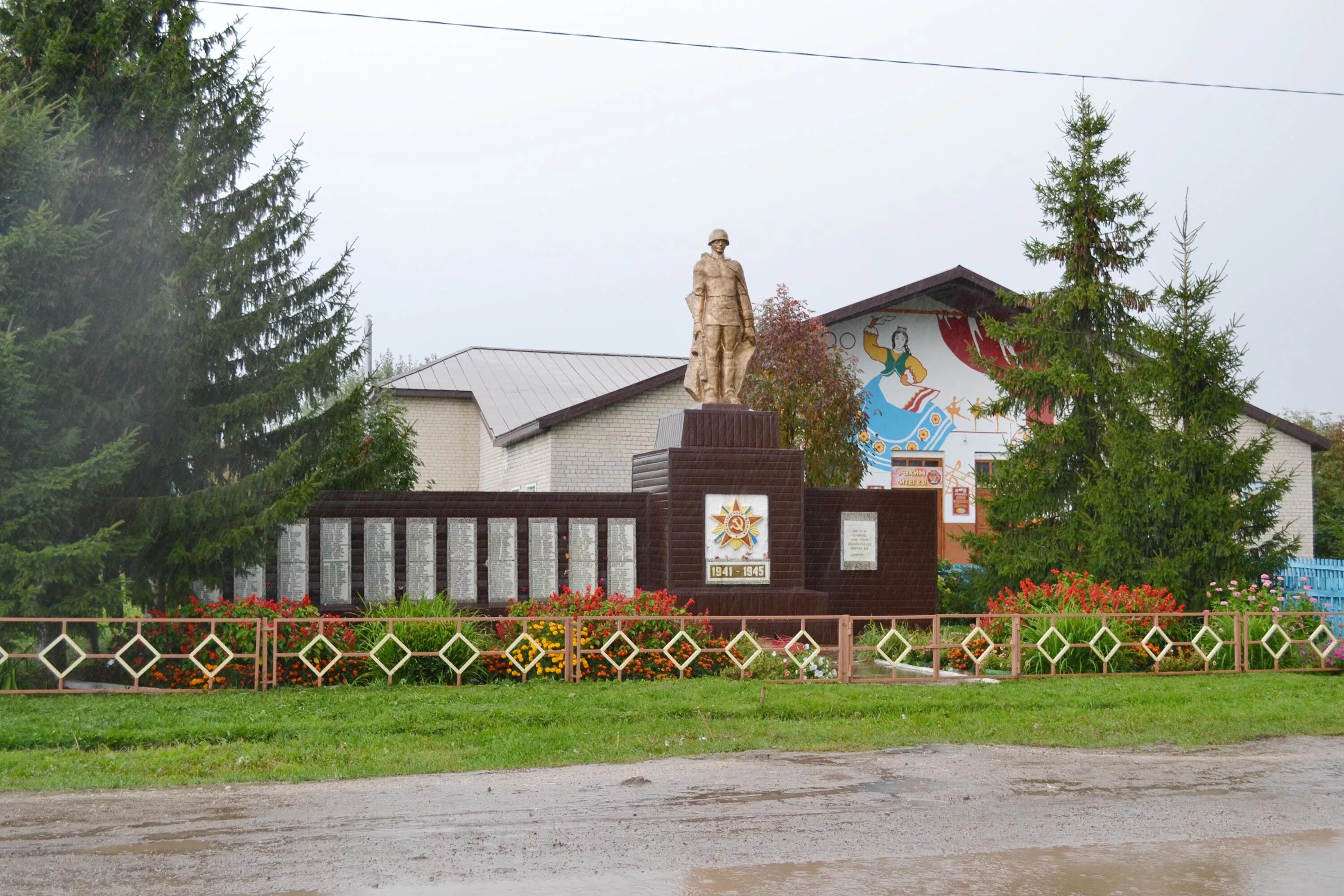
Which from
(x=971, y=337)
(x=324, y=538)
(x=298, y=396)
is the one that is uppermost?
(x=971, y=337)

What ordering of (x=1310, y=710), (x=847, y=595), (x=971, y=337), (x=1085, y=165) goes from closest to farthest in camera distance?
(x=1310, y=710)
(x=847, y=595)
(x=1085, y=165)
(x=971, y=337)

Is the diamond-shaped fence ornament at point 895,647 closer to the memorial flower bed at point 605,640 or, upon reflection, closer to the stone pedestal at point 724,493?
the memorial flower bed at point 605,640

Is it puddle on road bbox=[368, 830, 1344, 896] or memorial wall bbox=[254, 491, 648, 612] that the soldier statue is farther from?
Answer: puddle on road bbox=[368, 830, 1344, 896]

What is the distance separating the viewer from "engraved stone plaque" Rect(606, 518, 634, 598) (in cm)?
1909

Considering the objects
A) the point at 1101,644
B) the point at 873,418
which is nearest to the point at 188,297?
the point at 1101,644

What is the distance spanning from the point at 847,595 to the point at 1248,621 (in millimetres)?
6016

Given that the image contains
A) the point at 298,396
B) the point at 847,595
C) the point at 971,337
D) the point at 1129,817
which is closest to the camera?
the point at 1129,817

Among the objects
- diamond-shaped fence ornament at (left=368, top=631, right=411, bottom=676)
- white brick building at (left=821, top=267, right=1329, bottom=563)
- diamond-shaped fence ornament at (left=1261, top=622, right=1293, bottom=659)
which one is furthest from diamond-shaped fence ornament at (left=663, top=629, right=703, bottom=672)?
white brick building at (left=821, top=267, right=1329, bottom=563)

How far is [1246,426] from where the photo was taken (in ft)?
97.8

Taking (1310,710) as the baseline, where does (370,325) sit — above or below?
above

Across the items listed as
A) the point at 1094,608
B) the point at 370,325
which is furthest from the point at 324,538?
the point at 370,325

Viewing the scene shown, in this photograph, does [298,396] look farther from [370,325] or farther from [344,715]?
[370,325]

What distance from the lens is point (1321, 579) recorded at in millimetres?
22938

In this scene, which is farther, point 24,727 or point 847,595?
point 847,595
